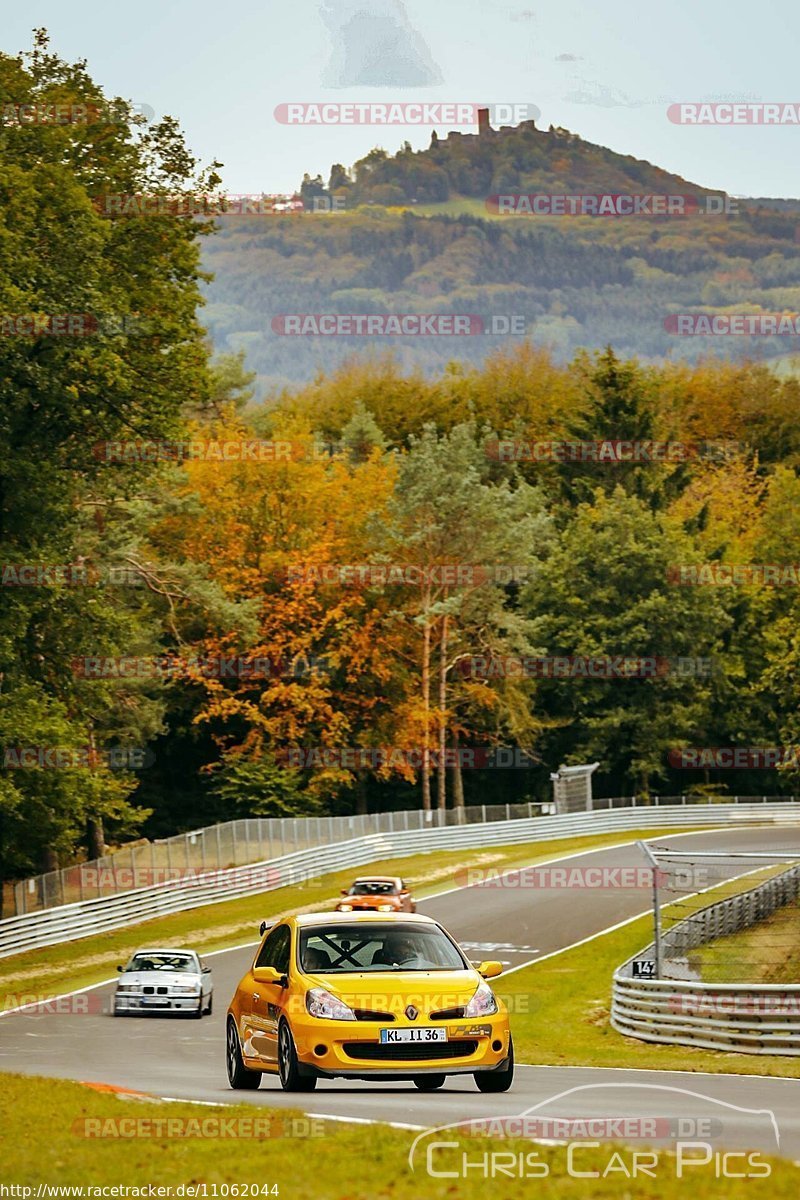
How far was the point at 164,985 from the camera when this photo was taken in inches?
1180

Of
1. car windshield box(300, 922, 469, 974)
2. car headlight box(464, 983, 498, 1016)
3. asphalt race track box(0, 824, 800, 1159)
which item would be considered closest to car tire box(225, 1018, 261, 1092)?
asphalt race track box(0, 824, 800, 1159)

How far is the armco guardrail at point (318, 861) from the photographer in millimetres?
44025

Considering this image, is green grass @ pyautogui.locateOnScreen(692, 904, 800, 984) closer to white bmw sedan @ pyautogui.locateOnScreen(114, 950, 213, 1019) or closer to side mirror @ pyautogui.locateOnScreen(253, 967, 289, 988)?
white bmw sedan @ pyautogui.locateOnScreen(114, 950, 213, 1019)

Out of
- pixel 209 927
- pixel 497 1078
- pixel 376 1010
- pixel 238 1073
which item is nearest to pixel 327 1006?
pixel 376 1010

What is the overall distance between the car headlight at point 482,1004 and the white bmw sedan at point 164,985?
16.1 metres

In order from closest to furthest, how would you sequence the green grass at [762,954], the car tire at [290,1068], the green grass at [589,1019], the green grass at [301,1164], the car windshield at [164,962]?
the green grass at [301,1164] → the car tire at [290,1068] → the green grass at [589,1019] → the car windshield at [164,962] → the green grass at [762,954]

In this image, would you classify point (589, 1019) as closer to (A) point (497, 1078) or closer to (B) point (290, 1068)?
(A) point (497, 1078)

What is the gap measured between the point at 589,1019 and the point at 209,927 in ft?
57.4

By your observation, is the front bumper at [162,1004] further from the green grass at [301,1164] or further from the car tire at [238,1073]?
the green grass at [301,1164]

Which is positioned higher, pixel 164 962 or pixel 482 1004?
pixel 482 1004

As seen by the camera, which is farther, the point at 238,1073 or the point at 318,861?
the point at 318,861

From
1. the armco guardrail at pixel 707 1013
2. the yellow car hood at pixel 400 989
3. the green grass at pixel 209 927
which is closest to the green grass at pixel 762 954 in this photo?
the armco guardrail at pixel 707 1013

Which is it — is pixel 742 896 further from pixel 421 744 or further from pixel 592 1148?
pixel 421 744

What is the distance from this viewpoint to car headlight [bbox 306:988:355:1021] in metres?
14.2
